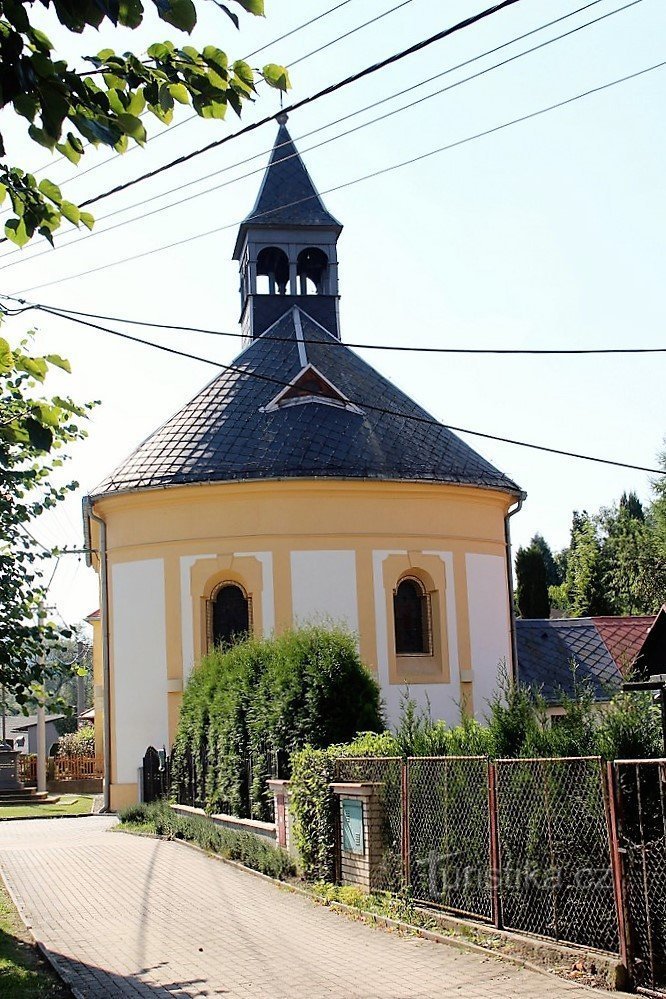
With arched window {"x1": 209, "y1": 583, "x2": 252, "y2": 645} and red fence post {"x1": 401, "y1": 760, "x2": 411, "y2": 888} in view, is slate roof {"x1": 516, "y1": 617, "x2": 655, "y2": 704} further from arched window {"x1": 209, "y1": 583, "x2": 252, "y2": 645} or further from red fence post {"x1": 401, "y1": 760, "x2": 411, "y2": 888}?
red fence post {"x1": 401, "y1": 760, "x2": 411, "y2": 888}

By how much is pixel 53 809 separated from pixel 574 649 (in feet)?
48.7

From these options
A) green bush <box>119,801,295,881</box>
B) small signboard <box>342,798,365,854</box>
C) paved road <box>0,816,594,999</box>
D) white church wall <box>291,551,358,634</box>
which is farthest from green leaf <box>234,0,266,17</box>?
white church wall <box>291,551,358,634</box>

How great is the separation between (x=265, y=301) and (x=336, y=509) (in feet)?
27.1

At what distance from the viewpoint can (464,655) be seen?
28.2 meters

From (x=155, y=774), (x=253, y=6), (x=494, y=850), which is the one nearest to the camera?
(x=253, y=6)

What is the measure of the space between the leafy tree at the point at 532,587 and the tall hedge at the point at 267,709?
97.9 feet

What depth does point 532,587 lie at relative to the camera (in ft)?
170

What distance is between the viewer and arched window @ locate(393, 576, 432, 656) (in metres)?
28.3

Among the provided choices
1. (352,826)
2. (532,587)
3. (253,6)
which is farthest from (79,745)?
(253,6)

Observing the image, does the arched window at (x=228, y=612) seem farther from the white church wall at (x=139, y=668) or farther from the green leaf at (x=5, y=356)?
the green leaf at (x=5, y=356)

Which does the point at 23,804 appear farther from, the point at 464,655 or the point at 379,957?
the point at 379,957

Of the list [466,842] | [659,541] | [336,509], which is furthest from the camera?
[659,541]

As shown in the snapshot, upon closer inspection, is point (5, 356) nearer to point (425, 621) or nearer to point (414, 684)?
point (414, 684)

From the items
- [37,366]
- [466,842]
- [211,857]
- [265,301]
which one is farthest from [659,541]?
[37,366]
